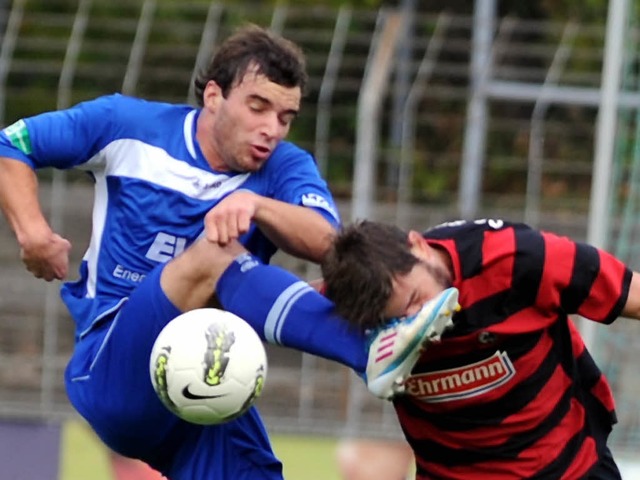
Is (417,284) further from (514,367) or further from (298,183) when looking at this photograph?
(298,183)

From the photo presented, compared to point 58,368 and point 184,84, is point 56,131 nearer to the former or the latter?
point 58,368

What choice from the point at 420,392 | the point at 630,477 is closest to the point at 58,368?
the point at 630,477

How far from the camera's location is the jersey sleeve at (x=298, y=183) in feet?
14.6

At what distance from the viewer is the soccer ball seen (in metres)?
4.07

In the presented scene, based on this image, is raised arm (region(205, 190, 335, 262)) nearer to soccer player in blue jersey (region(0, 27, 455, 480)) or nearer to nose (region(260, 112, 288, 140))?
soccer player in blue jersey (region(0, 27, 455, 480))

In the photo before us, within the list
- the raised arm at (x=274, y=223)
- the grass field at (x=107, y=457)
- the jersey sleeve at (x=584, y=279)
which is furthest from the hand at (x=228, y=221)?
the grass field at (x=107, y=457)

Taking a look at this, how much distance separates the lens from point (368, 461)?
6309mm

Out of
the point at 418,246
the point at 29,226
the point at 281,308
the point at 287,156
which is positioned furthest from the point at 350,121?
the point at 418,246

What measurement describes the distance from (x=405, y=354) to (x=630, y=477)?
295 centimetres

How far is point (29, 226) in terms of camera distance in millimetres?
4438

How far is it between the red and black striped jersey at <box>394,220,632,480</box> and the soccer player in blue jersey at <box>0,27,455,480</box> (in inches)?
19.4

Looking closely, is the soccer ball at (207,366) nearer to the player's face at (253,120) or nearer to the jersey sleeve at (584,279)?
the player's face at (253,120)

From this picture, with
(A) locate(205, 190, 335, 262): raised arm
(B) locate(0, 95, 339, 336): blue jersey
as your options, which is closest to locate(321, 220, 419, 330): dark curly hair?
(A) locate(205, 190, 335, 262): raised arm

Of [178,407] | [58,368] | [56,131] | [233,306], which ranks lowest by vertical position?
[58,368]
